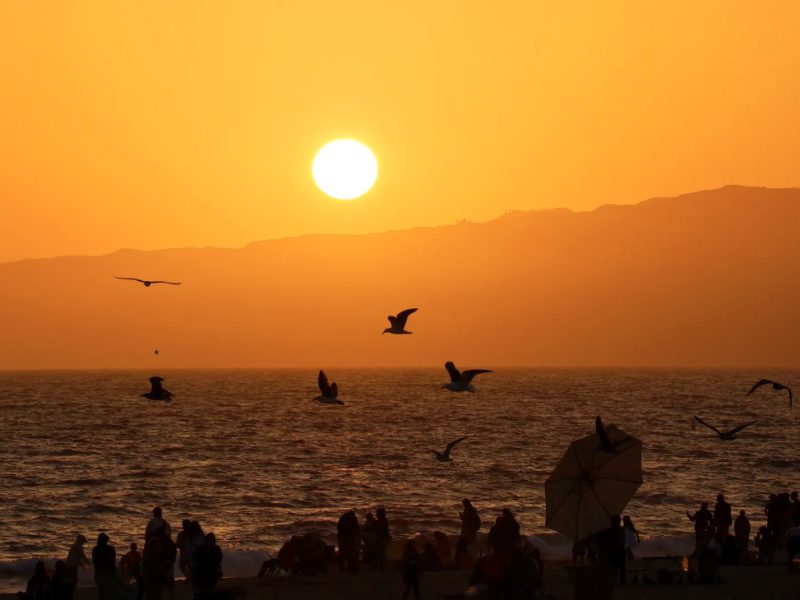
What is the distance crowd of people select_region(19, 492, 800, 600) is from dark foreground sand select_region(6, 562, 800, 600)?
0.48 m

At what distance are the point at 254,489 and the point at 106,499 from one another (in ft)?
22.7

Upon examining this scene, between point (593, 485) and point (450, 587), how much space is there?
482 cm

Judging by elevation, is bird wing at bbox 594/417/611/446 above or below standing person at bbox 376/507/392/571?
above

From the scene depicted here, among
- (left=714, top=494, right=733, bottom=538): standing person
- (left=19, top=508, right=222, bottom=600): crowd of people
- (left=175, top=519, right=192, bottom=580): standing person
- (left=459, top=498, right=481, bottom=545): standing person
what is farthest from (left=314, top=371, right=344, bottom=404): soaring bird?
(left=714, top=494, right=733, bottom=538): standing person

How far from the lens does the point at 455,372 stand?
25.1m

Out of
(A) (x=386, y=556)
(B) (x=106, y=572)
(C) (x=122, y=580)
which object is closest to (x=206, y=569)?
(B) (x=106, y=572)

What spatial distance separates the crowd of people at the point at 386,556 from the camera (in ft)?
62.2

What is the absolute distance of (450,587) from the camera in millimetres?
21906

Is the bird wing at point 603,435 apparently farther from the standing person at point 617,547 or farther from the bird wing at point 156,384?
the bird wing at point 156,384

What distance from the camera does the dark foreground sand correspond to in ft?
65.3

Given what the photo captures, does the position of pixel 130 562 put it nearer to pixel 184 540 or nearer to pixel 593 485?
pixel 184 540

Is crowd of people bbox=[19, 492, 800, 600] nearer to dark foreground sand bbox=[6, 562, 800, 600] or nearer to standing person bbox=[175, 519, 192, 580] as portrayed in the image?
standing person bbox=[175, 519, 192, 580]

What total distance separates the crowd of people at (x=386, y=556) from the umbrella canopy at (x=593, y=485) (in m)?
0.42

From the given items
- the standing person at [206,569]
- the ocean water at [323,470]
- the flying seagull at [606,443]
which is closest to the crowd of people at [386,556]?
the standing person at [206,569]
